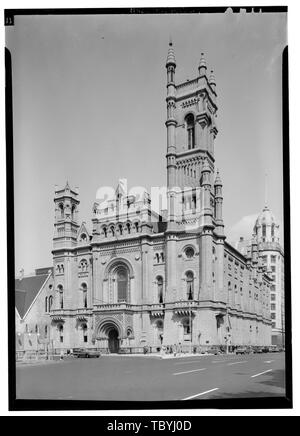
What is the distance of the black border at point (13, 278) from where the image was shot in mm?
13703

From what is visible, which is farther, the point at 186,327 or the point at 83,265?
the point at 186,327

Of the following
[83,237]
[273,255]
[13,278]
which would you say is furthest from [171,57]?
[83,237]

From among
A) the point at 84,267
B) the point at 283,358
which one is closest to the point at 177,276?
the point at 84,267

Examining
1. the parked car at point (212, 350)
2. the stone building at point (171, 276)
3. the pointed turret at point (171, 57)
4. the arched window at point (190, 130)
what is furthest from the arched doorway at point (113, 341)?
the pointed turret at point (171, 57)

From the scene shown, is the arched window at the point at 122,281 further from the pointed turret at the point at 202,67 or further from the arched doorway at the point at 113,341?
the pointed turret at the point at 202,67

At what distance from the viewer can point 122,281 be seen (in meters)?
27.9

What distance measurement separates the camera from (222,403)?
13555mm

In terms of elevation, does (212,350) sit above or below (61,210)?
below

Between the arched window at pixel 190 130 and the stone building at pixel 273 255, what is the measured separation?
6.40 m

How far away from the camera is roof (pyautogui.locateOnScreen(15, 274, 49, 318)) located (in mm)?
16045

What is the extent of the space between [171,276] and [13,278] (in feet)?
47.8

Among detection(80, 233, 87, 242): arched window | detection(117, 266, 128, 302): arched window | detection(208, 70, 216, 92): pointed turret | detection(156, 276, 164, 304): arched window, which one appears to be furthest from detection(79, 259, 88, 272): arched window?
Answer: detection(208, 70, 216, 92): pointed turret

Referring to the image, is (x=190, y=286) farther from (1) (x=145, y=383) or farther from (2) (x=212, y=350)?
(1) (x=145, y=383)

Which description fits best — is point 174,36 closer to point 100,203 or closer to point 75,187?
point 75,187
